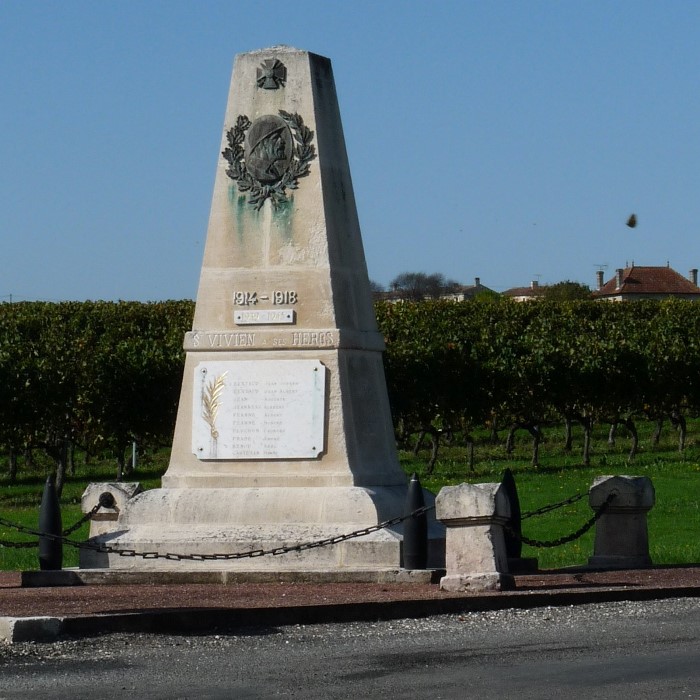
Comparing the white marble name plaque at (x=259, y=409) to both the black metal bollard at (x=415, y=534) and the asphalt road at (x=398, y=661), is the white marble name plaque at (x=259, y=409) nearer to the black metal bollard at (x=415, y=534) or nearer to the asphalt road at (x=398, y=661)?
the black metal bollard at (x=415, y=534)

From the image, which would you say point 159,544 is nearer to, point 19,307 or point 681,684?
point 681,684

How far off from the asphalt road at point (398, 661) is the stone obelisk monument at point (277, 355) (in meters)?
3.73

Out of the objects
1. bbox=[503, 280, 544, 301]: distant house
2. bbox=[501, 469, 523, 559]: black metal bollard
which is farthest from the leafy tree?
bbox=[501, 469, 523, 559]: black metal bollard

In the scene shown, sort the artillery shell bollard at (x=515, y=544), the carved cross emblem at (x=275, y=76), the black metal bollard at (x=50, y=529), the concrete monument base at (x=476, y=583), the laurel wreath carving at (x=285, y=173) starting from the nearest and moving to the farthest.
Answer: the concrete monument base at (x=476, y=583), the black metal bollard at (x=50, y=529), the artillery shell bollard at (x=515, y=544), the laurel wreath carving at (x=285, y=173), the carved cross emblem at (x=275, y=76)

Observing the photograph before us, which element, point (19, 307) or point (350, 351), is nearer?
point (350, 351)

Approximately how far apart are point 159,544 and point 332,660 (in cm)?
559

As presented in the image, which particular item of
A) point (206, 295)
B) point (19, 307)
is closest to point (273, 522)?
point (206, 295)

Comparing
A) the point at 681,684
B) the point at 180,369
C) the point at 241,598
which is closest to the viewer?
the point at 681,684

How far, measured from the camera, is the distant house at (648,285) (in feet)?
416

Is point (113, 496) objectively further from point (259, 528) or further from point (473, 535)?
point (473, 535)

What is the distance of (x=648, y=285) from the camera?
128 m

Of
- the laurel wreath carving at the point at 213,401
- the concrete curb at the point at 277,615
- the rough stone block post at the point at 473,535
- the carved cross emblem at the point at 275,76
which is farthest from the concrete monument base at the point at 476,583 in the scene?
the carved cross emblem at the point at 275,76

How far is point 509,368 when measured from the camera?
49156 millimetres

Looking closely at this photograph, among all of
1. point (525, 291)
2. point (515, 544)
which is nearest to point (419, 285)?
point (525, 291)
